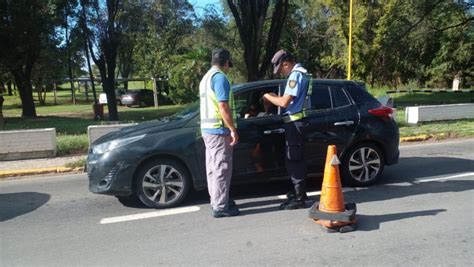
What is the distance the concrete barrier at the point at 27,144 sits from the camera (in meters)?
10.1

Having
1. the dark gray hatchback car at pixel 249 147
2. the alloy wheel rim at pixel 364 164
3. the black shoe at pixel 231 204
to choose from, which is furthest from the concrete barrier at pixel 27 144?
the alloy wheel rim at pixel 364 164

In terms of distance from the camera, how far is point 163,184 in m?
6.06

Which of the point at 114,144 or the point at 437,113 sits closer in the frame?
the point at 114,144

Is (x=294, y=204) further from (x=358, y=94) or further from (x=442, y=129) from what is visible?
(x=442, y=129)

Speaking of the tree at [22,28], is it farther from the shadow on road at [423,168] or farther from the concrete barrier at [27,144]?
the shadow on road at [423,168]

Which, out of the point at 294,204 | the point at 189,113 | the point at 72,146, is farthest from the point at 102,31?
the point at 294,204

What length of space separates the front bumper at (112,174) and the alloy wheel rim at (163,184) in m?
0.23

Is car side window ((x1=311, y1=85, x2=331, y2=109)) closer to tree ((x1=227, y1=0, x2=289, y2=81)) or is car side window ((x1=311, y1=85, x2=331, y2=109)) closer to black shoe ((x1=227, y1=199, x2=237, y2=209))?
black shoe ((x1=227, y1=199, x2=237, y2=209))

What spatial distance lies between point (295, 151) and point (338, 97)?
154 cm

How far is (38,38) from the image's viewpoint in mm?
21344

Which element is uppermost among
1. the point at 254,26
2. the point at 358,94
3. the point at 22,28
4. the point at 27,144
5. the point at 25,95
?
the point at 22,28

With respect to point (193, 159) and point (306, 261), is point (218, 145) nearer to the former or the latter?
point (193, 159)

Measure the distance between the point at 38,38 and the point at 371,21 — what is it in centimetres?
2423

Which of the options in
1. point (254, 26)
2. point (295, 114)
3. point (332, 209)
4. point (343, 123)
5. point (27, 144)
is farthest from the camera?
point (254, 26)
